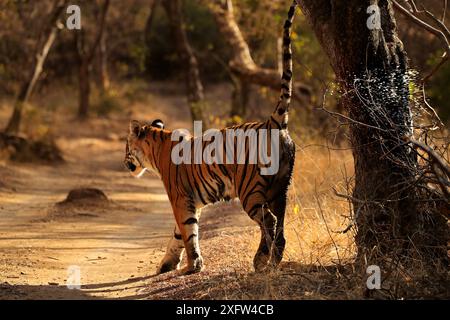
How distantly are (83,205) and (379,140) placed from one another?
252 inches

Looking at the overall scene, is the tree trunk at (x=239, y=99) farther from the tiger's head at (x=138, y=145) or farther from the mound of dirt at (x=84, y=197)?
the tiger's head at (x=138, y=145)

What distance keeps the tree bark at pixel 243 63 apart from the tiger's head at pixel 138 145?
6.41 metres

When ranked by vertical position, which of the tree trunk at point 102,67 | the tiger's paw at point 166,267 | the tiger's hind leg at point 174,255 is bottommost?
the tiger's paw at point 166,267

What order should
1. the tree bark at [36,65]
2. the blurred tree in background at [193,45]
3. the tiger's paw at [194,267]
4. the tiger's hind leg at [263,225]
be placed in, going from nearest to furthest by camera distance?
1. the tiger's hind leg at [263,225]
2. the tiger's paw at [194,267]
3. the blurred tree in background at [193,45]
4. the tree bark at [36,65]

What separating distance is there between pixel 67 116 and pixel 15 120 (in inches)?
248

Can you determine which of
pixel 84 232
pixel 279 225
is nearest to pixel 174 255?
pixel 279 225

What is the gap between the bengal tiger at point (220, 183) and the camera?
7.43 metres

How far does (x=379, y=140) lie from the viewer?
704cm

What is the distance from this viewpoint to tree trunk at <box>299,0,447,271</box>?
7035 mm

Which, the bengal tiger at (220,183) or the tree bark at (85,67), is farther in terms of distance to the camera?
the tree bark at (85,67)

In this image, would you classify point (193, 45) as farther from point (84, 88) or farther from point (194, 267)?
point (194, 267)

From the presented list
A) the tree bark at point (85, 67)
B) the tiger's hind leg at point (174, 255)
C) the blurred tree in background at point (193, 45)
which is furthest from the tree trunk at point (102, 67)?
the tiger's hind leg at point (174, 255)

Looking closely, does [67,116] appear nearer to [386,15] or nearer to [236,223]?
[236,223]
